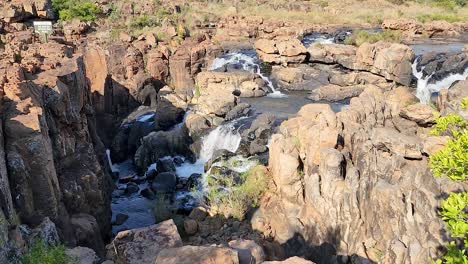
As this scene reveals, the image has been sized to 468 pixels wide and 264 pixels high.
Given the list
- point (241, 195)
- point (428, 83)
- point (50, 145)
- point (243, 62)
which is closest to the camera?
point (50, 145)

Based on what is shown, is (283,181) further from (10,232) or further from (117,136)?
(117,136)

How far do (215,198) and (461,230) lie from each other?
12654 millimetres

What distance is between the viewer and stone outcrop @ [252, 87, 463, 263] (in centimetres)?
1203

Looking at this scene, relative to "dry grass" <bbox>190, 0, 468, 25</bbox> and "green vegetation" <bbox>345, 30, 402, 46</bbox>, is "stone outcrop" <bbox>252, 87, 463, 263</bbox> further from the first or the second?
"dry grass" <bbox>190, 0, 468, 25</bbox>

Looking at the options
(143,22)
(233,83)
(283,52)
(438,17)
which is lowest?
(233,83)

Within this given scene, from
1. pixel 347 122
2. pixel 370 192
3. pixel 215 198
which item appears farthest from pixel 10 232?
pixel 347 122

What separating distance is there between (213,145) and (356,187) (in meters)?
11.2

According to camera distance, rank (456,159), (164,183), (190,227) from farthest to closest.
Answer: (164,183)
(190,227)
(456,159)

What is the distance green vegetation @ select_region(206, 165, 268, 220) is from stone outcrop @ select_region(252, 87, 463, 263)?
21.6 inches

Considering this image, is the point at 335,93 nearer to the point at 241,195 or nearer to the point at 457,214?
the point at 241,195

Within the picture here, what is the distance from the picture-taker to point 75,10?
46156 mm

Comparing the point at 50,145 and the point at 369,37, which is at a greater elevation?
the point at 369,37

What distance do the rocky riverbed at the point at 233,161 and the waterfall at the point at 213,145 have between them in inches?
3.0

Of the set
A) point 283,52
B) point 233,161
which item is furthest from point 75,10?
point 233,161
